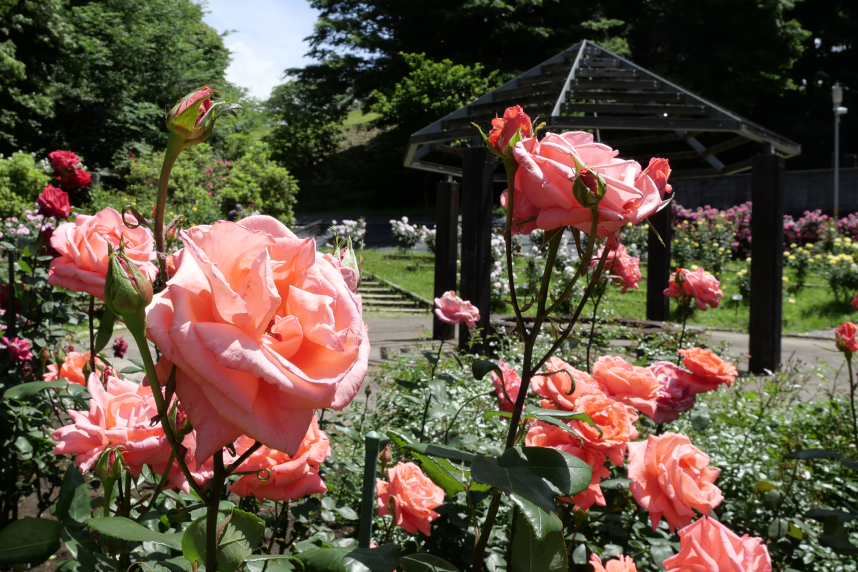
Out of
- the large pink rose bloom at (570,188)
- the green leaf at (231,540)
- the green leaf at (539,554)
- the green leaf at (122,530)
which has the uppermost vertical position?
the large pink rose bloom at (570,188)

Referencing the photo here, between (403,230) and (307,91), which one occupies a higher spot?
(307,91)

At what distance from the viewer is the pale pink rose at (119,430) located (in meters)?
0.61

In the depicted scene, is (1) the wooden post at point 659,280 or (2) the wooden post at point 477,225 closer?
(2) the wooden post at point 477,225

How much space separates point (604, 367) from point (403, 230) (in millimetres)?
11923

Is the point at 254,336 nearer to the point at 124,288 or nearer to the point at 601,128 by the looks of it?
the point at 124,288

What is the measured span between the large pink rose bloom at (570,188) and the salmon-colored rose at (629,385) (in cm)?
55

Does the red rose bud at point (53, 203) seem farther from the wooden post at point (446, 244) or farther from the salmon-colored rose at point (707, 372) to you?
the wooden post at point (446, 244)

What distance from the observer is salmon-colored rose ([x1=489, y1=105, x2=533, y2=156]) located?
0.62 m

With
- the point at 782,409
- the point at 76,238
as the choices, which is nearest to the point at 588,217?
the point at 76,238

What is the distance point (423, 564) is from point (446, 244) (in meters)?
4.11

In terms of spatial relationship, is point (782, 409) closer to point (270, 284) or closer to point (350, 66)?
point (270, 284)

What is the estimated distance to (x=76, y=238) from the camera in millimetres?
714

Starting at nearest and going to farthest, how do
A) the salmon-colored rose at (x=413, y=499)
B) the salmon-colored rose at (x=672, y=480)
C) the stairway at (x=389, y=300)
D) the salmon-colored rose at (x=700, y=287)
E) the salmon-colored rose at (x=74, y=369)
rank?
the salmon-colored rose at (x=672, y=480)
the salmon-colored rose at (x=413, y=499)
the salmon-colored rose at (x=74, y=369)
the salmon-colored rose at (x=700, y=287)
the stairway at (x=389, y=300)

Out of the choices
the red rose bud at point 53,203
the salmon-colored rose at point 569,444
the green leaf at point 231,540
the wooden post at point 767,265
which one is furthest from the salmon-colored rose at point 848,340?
the wooden post at point 767,265
